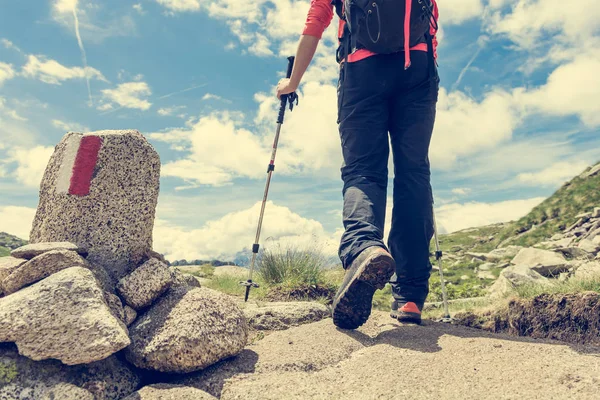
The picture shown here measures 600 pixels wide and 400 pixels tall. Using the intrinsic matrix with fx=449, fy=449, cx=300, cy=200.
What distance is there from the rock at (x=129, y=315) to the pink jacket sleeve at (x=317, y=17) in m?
3.29

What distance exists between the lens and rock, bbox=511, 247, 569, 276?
467 inches

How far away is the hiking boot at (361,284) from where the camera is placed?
12.3 ft

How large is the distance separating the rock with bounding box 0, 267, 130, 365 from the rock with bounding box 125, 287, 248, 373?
0.40 m

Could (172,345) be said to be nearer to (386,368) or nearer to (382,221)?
(386,368)

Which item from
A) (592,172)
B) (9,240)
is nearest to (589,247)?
(592,172)

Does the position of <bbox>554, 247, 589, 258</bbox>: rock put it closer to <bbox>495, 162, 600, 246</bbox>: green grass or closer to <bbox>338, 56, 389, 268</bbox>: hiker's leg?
<bbox>495, 162, 600, 246</bbox>: green grass

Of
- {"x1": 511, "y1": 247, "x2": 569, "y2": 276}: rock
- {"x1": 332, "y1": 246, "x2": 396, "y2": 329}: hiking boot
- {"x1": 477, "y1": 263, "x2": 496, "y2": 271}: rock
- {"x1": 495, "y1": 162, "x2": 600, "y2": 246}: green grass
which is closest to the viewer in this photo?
{"x1": 332, "y1": 246, "x2": 396, "y2": 329}: hiking boot

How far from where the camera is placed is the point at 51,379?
3.40m

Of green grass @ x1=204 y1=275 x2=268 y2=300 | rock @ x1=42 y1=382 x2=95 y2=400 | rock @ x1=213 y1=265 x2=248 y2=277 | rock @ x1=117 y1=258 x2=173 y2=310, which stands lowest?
rock @ x1=42 y1=382 x2=95 y2=400

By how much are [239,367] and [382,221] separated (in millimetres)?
1910

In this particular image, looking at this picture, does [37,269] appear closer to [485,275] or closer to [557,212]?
[485,275]

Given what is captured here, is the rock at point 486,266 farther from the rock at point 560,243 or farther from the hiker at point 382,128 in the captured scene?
the hiker at point 382,128

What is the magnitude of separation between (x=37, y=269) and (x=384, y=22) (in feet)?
12.7

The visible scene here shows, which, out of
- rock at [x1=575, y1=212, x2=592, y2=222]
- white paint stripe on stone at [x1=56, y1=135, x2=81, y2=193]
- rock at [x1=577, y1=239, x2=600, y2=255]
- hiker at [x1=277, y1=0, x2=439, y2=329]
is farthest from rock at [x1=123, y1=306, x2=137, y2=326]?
rock at [x1=575, y1=212, x2=592, y2=222]
